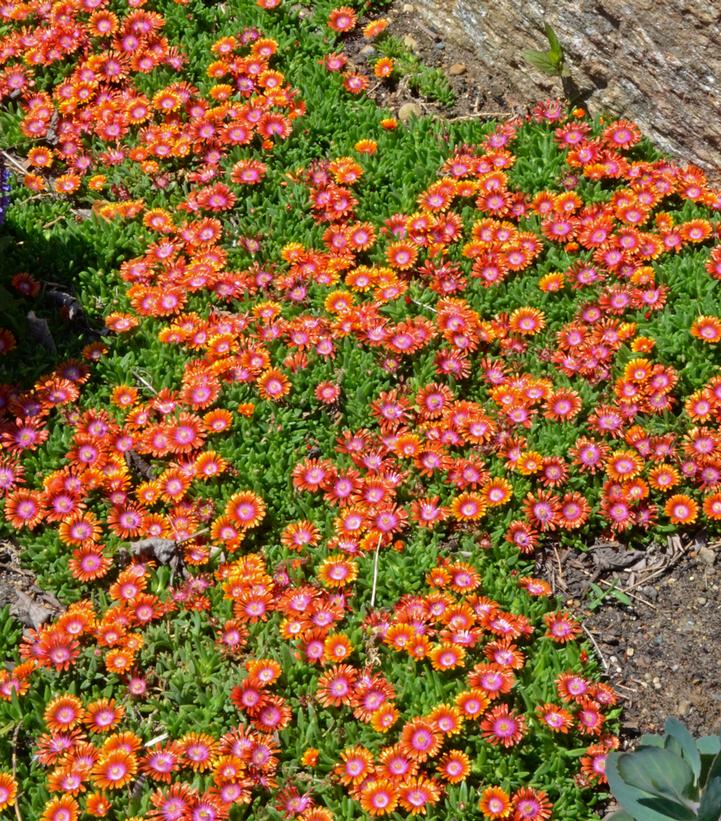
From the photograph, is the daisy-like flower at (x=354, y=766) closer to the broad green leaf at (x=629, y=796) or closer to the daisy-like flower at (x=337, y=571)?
the daisy-like flower at (x=337, y=571)

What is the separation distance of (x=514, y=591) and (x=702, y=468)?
0.99 metres

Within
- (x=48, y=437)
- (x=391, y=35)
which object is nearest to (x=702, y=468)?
(x=48, y=437)

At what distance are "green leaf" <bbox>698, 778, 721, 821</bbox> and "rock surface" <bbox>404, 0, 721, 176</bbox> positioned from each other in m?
3.21

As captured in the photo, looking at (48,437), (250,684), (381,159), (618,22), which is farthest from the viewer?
(381,159)

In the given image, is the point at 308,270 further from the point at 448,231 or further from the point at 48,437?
the point at 48,437

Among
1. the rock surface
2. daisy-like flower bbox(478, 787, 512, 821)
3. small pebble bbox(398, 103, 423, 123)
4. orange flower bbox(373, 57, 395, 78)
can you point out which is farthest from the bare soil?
orange flower bbox(373, 57, 395, 78)

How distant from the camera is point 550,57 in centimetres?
538

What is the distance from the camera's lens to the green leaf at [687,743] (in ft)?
10.7

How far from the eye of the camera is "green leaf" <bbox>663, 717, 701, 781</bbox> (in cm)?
326

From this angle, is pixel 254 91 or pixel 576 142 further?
pixel 254 91

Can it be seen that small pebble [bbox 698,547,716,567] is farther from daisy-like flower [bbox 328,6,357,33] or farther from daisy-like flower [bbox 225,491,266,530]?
daisy-like flower [bbox 328,6,357,33]

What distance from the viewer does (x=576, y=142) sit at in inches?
215

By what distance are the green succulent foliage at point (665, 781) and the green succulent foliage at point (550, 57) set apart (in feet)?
11.4

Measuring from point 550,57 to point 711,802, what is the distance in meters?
3.73
